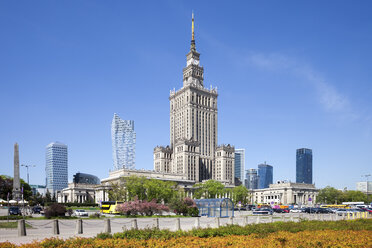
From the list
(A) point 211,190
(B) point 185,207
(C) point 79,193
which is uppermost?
(B) point 185,207

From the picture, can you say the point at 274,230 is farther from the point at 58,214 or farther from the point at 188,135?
the point at 188,135

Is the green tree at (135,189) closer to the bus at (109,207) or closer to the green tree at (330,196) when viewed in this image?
the bus at (109,207)

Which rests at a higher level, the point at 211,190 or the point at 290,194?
the point at 211,190

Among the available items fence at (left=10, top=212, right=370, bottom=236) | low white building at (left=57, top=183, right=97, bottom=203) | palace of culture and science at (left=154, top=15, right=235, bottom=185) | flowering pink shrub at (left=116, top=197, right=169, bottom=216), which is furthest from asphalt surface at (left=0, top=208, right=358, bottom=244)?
low white building at (left=57, top=183, right=97, bottom=203)

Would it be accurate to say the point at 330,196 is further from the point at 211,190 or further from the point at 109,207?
the point at 109,207

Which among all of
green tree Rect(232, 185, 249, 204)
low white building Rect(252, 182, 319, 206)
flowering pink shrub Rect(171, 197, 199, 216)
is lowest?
low white building Rect(252, 182, 319, 206)

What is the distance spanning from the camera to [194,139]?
169m

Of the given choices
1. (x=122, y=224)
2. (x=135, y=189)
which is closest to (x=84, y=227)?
(x=122, y=224)

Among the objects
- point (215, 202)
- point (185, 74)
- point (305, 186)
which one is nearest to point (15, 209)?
point (215, 202)

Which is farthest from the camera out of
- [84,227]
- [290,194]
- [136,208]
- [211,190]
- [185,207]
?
[290,194]

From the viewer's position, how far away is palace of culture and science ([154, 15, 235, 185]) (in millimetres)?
164875

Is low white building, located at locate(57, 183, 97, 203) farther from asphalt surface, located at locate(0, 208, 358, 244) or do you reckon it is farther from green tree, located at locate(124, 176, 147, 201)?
asphalt surface, located at locate(0, 208, 358, 244)

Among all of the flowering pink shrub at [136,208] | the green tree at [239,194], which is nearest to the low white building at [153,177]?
the green tree at [239,194]

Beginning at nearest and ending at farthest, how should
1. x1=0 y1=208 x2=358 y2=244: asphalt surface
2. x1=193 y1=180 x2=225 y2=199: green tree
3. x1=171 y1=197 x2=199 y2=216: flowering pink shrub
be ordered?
x1=0 y1=208 x2=358 y2=244: asphalt surface < x1=171 y1=197 x2=199 y2=216: flowering pink shrub < x1=193 y1=180 x2=225 y2=199: green tree
